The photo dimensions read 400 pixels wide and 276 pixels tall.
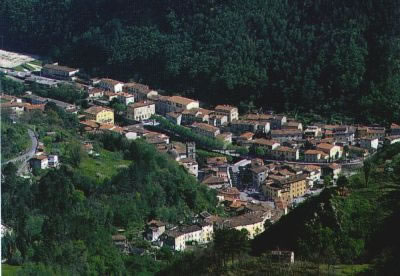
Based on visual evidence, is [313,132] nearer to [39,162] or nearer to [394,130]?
[394,130]

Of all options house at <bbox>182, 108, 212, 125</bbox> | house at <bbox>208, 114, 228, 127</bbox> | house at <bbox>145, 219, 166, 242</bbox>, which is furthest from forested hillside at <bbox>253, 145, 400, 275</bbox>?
house at <bbox>182, 108, 212, 125</bbox>

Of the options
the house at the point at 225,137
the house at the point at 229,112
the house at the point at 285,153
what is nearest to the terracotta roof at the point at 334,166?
the house at the point at 285,153

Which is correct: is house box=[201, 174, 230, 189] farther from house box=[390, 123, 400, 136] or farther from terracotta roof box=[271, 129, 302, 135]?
house box=[390, 123, 400, 136]

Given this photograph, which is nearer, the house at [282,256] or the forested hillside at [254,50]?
the house at [282,256]

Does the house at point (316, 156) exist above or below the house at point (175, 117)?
below

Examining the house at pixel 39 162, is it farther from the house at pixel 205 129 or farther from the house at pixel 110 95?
the house at pixel 110 95

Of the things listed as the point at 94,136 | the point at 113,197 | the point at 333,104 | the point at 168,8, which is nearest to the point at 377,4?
the point at 333,104
